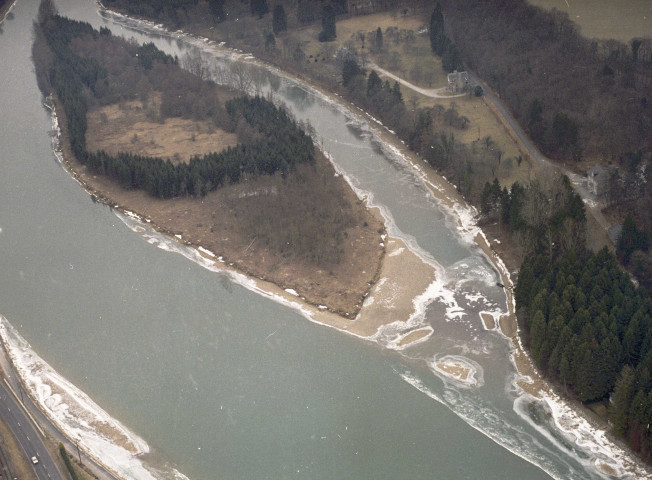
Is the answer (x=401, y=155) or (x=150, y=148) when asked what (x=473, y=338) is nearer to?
(x=401, y=155)

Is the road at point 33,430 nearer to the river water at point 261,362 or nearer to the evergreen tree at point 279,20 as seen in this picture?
the river water at point 261,362

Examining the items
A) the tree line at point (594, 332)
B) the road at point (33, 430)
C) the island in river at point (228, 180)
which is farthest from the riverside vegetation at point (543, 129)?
the road at point (33, 430)

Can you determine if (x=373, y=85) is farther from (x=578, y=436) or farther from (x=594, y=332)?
(x=578, y=436)

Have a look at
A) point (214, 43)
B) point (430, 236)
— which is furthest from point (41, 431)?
point (214, 43)

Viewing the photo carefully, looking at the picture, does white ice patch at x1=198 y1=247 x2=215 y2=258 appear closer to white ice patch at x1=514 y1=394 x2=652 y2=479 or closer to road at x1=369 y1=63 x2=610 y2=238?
white ice patch at x1=514 y1=394 x2=652 y2=479

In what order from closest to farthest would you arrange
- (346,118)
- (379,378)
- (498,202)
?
(379,378)
(498,202)
(346,118)
